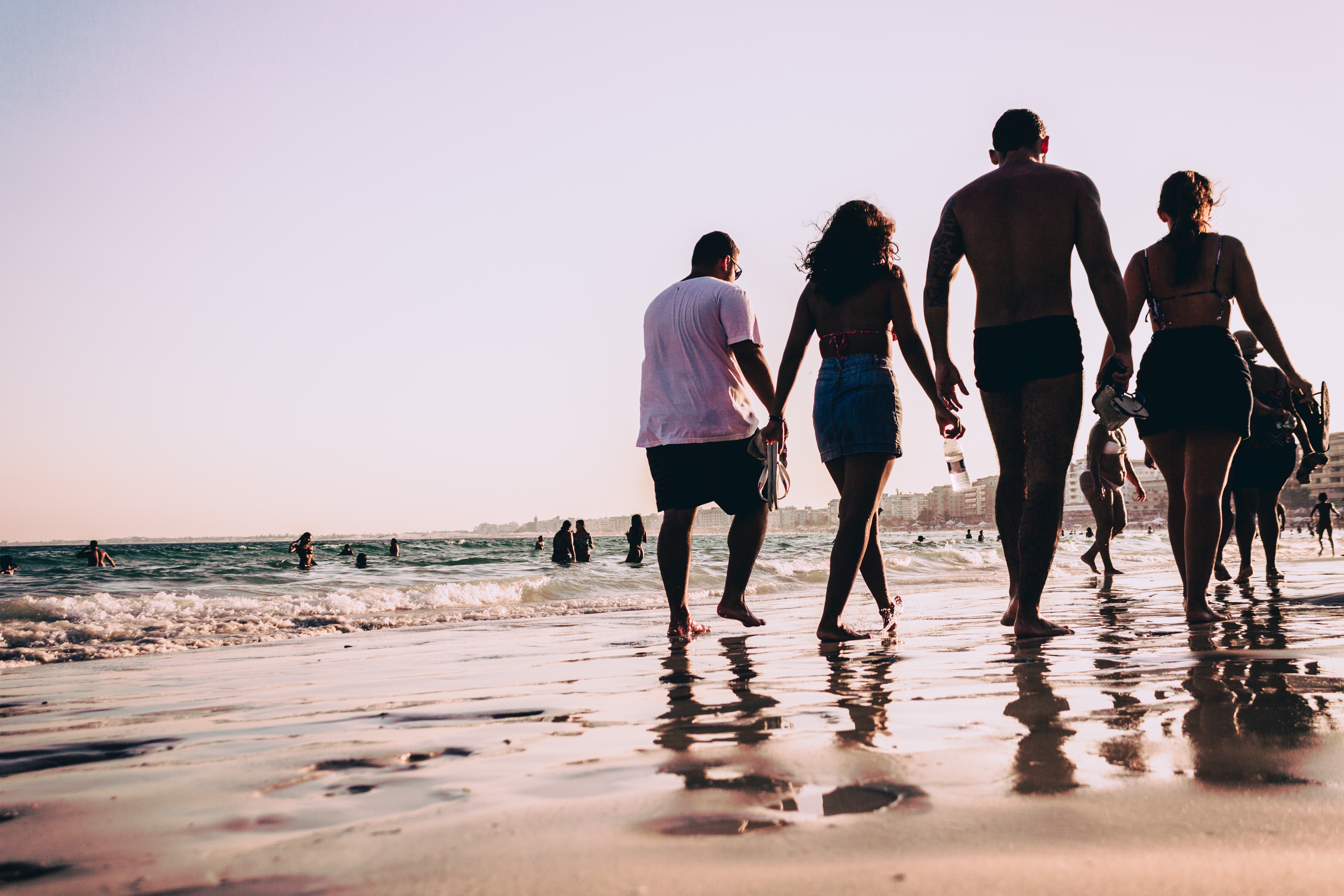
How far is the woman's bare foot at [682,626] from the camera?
159 inches

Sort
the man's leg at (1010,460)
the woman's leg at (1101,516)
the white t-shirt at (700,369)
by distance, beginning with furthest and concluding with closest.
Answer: the woman's leg at (1101,516) < the white t-shirt at (700,369) < the man's leg at (1010,460)

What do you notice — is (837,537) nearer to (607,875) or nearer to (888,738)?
(888,738)

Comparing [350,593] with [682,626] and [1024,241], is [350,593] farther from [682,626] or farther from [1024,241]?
[1024,241]

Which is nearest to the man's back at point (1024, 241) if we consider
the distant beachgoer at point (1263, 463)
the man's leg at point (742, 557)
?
the man's leg at point (742, 557)

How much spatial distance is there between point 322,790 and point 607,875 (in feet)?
2.10

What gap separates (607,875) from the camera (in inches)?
A: 34.6

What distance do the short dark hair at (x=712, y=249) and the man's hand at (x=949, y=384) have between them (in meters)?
1.31

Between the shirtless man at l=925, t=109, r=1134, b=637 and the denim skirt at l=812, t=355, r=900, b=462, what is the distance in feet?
0.84

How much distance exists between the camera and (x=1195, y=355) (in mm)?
3887

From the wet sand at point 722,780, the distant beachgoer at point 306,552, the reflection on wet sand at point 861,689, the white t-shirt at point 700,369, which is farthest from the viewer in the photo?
the distant beachgoer at point 306,552

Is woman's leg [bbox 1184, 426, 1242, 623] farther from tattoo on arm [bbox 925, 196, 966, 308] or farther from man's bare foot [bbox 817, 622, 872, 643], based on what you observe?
man's bare foot [bbox 817, 622, 872, 643]

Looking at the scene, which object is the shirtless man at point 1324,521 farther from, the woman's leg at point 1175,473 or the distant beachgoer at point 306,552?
the distant beachgoer at point 306,552

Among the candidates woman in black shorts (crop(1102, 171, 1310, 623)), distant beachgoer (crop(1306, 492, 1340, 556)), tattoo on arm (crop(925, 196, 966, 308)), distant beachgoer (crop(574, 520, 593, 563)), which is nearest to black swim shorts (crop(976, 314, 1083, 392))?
tattoo on arm (crop(925, 196, 966, 308))

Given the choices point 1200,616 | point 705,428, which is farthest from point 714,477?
point 1200,616
